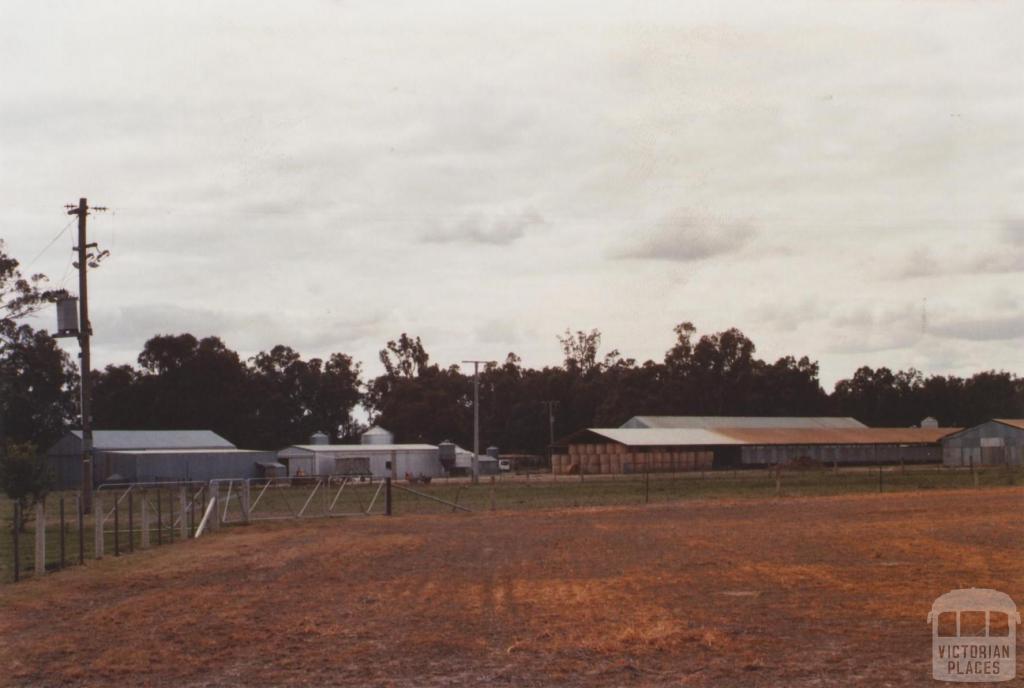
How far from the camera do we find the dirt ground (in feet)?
42.0

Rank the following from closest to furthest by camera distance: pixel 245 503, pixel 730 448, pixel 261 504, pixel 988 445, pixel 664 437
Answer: pixel 245 503 → pixel 261 504 → pixel 988 445 → pixel 664 437 → pixel 730 448

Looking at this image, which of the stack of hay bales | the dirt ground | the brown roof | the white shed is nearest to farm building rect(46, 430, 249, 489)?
the white shed

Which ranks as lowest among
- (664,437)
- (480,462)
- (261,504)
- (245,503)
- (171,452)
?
(480,462)

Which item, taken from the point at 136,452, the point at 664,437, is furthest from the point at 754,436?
the point at 136,452

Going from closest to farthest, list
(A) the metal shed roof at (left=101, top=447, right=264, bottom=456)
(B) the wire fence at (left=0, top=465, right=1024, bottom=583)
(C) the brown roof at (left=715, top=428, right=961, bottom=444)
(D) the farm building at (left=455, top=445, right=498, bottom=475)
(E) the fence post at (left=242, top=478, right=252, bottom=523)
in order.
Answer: (B) the wire fence at (left=0, top=465, right=1024, bottom=583) < (E) the fence post at (left=242, top=478, right=252, bottom=523) < (A) the metal shed roof at (left=101, top=447, right=264, bottom=456) < (C) the brown roof at (left=715, top=428, right=961, bottom=444) < (D) the farm building at (left=455, top=445, right=498, bottom=475)

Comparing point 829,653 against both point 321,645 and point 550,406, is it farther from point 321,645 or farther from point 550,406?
point 550,406

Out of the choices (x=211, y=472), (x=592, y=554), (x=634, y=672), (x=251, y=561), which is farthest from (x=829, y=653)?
(x=211, y=472)

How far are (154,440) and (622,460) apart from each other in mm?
38599

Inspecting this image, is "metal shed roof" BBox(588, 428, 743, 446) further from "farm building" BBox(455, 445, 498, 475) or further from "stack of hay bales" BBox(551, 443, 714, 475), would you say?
"farm building" BBox(455, 445, 498, 475)

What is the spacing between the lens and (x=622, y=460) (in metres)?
101

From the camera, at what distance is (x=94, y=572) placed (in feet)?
79.3

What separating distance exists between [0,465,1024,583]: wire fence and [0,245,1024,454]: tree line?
50282 millimetres

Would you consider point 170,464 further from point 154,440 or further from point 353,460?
point 353,460

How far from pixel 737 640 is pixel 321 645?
5.01m
